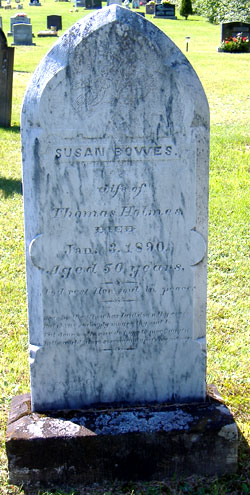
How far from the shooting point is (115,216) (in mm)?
3174

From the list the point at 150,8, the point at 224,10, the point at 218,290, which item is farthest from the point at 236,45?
the point at 218,290

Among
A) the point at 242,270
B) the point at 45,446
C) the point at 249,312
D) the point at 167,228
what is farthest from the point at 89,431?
the point at 242,270

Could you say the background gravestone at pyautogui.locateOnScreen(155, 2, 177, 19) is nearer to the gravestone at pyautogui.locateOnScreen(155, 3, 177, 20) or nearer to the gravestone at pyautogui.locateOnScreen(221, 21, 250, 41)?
the gravestone at pyautogui.locateOnScreen(155, 3, 177, 20)

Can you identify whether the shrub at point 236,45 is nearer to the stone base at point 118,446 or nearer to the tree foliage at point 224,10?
the tree foliage at point 224,10

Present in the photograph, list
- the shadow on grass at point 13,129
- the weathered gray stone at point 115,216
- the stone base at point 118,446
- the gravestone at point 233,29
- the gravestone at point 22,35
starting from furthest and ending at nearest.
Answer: the gravestone at point 22,35 < the gravestone at point 233,29 < the shadow on grass at point 13,129 < the stone base at point 118,446 < the weathered gray stone at point 115,216

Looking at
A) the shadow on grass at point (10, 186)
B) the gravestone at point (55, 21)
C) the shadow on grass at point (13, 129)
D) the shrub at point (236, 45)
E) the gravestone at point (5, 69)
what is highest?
the gravestone at point (55, 21)

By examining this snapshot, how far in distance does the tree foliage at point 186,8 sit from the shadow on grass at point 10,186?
36.0 m

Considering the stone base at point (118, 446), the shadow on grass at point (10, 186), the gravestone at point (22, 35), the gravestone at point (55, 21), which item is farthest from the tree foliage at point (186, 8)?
the stone base at point (118, 446)

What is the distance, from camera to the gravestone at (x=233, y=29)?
2583 cm

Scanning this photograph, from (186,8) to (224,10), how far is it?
4.10 meters

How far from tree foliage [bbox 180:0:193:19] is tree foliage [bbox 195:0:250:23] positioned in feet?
3.19

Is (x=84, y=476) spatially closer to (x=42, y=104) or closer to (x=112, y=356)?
(x=112, y=356)

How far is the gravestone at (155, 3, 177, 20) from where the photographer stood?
40.9m

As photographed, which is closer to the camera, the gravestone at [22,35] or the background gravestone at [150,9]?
the gravestone at [22,35]
